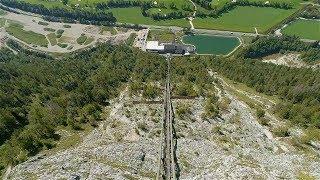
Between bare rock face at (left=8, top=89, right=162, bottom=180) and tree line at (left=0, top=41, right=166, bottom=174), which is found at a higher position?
bare rock face at (left=8, top=89, right=162, bottom=180)

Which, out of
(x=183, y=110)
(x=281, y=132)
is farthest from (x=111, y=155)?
(x=281, y=132)

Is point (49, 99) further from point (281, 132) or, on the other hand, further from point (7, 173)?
point (281, 132)

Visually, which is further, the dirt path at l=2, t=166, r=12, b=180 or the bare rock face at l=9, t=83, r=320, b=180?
the dirt path at l=2, t=166, r=12, b=180

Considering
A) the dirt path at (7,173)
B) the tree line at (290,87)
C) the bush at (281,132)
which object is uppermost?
the dirt path at (7,173)

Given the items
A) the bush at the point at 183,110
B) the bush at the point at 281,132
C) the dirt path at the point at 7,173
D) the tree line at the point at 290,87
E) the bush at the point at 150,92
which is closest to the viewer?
the dirt path at the point at 7,173

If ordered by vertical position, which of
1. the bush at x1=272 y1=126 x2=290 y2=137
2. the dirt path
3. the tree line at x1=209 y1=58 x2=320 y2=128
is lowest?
the tree line at x1=209 y1=58 x2=320 y2=128

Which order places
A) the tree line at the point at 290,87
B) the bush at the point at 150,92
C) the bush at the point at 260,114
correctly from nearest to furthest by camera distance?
the bush at the point at 260,114
the tree line at the point at 290,87
the bush at the point at 150,92

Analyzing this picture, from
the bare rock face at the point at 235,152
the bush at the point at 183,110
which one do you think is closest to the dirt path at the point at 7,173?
the bare rock face at the point at 235,152

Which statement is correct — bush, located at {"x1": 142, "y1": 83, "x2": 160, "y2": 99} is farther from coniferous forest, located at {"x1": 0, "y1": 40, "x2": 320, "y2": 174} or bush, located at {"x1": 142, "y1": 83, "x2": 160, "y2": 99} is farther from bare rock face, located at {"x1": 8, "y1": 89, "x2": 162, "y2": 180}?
bare rock face, located at {"x1": 8, "y1": 89, "x2": 162, "y2": 180}

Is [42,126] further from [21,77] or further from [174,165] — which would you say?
[21,77]

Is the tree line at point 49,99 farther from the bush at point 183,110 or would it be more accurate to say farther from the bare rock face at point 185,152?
the bush at point 183,110

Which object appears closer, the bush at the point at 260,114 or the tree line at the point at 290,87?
the bush at the point at 260,114

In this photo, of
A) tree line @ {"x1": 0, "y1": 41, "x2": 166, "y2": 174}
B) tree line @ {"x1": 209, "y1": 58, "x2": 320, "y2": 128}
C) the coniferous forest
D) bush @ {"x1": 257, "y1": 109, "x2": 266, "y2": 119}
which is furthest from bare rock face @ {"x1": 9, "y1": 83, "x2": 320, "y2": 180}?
tree line @ {"x1": 209, "y1": 58, "x2": 320, "y2": 128}
